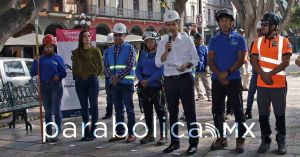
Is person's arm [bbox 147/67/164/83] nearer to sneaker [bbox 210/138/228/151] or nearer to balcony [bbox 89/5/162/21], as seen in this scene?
sneaker [bbox 210/138/228/151]

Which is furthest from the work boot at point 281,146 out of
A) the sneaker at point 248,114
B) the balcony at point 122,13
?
the balcony at point 122,13

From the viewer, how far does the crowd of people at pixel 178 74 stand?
18.2 ft

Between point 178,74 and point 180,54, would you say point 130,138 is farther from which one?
point 180,54

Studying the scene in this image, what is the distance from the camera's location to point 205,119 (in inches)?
334

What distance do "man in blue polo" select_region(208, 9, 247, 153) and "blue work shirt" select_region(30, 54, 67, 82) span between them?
103 inches

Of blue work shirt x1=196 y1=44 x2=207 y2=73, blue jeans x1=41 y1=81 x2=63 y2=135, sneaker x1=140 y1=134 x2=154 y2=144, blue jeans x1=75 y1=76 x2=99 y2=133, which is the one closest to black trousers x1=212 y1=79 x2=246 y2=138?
sneaker x1=140 y1=134 x2=154 y2=144

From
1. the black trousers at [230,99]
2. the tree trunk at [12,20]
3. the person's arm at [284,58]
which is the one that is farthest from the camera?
the tree trunk at [12,20]

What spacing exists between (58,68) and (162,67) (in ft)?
6.05

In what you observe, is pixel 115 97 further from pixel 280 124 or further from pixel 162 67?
pixel 280 124

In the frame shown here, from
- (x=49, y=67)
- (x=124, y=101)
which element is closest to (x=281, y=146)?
(x=124, y=101)

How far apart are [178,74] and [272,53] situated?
123cm

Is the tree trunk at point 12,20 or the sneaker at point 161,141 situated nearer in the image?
the sneaker at point 161,141

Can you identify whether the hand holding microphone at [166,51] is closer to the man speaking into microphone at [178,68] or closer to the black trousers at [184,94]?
the man speaking into microphone at [178,68]

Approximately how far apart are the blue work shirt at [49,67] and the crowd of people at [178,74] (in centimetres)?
2
